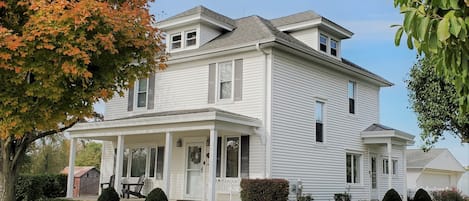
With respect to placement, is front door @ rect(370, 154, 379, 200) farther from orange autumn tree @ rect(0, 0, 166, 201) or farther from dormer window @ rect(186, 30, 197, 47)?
orange autumn tree @ rect(0, 0, 166, 201)

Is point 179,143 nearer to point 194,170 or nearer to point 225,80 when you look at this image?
point 194,170

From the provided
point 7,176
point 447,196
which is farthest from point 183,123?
point 447,196

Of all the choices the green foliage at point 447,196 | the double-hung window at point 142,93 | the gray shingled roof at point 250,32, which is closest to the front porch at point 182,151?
the double-hung window at point 142,93

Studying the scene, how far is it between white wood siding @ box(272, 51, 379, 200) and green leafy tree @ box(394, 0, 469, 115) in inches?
517

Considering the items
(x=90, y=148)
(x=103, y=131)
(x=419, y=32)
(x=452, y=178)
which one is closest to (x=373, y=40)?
(x=103, y=131)

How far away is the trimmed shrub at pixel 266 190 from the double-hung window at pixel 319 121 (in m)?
4.17

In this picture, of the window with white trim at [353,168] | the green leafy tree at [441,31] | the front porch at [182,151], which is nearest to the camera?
the green leafy tree at [441,31]

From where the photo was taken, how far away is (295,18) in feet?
68.6

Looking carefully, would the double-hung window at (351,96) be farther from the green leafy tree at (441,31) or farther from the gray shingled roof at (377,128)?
the green leafy tree at (441,31)

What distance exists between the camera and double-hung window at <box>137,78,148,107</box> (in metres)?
20.5

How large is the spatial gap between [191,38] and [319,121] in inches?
243

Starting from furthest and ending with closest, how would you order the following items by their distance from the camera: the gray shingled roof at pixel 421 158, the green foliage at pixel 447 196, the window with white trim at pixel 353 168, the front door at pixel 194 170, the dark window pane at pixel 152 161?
the gray shingled roof at pixel 421 158, the green foliage at pixel 447 196, the window with white trim at pixel 353 168, the dark window pane at pixel 152 161, the front door at pixel 194 170

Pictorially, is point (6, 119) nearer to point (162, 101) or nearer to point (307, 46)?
point (162, 101)

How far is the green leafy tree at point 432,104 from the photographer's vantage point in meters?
16.9
